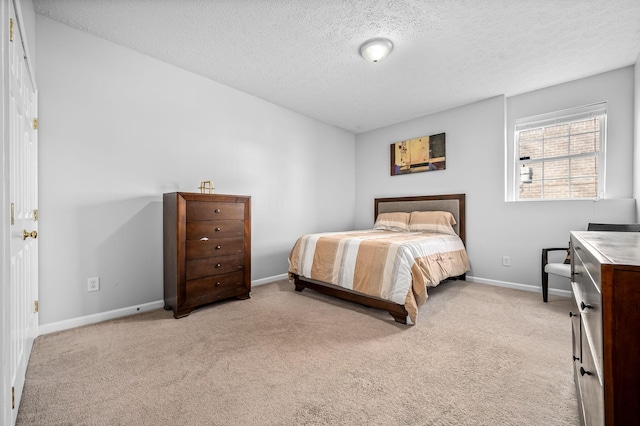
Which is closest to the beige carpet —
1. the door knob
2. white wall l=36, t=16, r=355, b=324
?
white wall l=36, t=16, r=355, b=324

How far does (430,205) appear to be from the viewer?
427 cm

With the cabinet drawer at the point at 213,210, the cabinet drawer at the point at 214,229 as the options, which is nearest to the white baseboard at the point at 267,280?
the cabinet drawer at the point at 214,229

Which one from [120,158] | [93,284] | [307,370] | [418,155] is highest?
[418,155]

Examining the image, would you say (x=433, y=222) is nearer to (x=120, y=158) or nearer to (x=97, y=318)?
(x=120, y=158)

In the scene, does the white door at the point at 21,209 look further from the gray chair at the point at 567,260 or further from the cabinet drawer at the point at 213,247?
the gray chair at the point at 567,260

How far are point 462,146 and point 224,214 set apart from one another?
344 cm

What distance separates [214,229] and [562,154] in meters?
4.27

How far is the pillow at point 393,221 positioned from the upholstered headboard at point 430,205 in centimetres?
26

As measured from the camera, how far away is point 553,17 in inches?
86.4

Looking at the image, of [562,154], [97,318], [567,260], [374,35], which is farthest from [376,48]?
[97,318]

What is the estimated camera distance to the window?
3.21m

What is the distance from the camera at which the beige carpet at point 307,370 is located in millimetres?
1338

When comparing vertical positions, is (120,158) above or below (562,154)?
below

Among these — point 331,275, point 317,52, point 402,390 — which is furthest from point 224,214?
point 402,390
